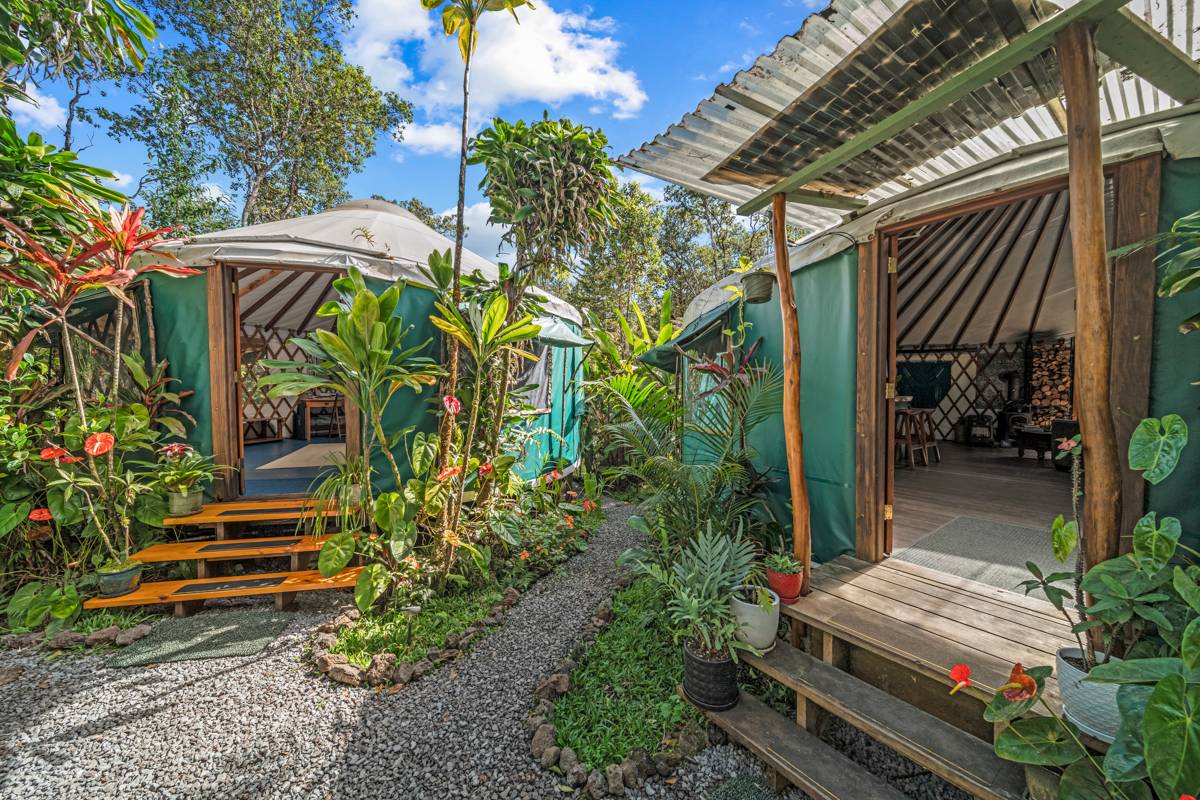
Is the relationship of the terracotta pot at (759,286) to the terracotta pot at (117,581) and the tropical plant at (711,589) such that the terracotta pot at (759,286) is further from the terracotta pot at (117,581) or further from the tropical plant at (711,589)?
the terracotta pot at (117,581)

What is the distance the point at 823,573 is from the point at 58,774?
338cm

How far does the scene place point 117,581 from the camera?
2773 millimetres

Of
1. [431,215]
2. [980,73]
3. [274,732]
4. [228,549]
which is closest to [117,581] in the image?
[228,549]

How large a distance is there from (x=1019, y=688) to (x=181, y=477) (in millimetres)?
4519

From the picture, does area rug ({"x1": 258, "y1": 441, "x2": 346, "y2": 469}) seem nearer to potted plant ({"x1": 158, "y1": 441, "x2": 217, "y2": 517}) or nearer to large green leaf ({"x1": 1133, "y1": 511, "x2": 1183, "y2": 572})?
potted plant ({"x1": 158, "y1": 441, "x2": 217, "y2": 517})

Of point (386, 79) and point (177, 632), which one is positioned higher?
point (386, 79)

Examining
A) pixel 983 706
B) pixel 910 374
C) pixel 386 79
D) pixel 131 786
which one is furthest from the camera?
pixel 386 79

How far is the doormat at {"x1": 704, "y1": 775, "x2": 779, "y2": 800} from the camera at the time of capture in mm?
1670

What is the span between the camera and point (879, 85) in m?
1.75

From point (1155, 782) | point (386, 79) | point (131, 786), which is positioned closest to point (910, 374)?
point (1155, 782)

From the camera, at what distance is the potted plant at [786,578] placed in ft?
6.82

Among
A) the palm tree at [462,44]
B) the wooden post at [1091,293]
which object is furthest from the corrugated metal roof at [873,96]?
the palm tree at [462,44]

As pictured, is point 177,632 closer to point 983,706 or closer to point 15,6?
point 15,6

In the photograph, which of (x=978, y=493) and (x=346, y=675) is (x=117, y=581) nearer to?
(x=346, y=675)
